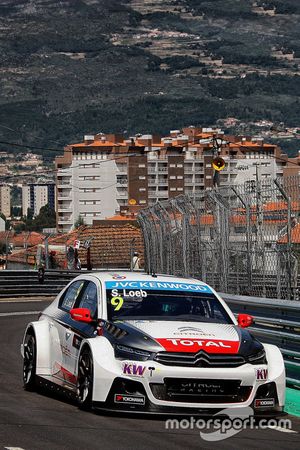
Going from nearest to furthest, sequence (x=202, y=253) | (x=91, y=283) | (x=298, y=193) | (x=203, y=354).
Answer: (x=203, y=354) < (x=91, y=283) < (x=298, y=193) < (x=202, y=253)

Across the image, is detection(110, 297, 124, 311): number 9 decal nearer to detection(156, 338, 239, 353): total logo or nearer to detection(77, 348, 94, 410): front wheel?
detection(77, 348, 94, 410): front wheel

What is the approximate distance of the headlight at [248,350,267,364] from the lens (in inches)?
473

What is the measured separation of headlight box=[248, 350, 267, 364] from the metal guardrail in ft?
4.68

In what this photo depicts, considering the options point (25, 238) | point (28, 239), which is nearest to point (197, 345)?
point (25, 238)

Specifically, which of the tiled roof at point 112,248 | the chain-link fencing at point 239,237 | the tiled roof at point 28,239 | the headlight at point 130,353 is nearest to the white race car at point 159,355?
the headlight at point 130,353

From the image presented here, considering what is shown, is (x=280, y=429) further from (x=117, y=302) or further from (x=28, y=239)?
(x=28, y=239)

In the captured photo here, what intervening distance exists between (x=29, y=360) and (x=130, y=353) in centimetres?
211

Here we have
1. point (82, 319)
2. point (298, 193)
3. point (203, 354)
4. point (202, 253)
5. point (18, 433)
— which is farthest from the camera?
point (202, 253)

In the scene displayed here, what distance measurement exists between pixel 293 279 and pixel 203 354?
5182mm

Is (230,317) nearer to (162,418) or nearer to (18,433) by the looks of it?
(162,418)

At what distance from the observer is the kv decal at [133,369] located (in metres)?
11.7

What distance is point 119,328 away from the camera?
12305 mm

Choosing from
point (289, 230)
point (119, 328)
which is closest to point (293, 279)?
point (289, 230)

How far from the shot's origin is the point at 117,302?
42.4 feet
